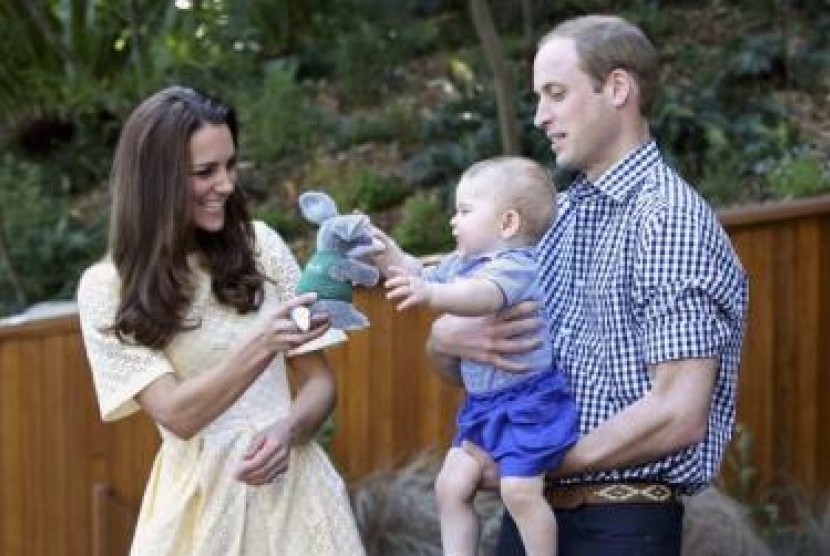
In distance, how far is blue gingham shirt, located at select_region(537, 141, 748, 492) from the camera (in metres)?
3.08

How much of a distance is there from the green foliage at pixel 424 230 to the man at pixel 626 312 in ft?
16.3

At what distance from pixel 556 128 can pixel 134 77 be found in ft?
21.2

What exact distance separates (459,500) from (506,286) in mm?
435

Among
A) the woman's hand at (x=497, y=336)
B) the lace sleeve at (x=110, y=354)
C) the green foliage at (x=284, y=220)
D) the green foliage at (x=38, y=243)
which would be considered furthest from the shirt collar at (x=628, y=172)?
the green foliage at (x=38, y=243)

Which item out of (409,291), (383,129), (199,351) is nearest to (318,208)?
(409,291)

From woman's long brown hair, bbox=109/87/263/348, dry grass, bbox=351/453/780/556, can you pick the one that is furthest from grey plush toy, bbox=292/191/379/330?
dry grass, bbox=351/453/780/556

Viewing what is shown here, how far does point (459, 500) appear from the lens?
3.46 meters

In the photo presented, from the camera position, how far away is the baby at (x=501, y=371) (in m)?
3.25

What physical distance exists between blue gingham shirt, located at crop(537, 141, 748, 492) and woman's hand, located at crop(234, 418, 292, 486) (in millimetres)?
688

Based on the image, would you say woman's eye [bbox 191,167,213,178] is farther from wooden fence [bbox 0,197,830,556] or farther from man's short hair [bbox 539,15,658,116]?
wooden fence [bbox 0,197,830,556]

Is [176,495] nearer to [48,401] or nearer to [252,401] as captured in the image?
[252,401]

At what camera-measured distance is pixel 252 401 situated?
3939 mm

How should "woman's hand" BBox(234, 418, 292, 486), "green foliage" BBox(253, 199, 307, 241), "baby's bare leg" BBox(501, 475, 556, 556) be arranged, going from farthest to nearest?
"green foliage" BBox(253, 199, 307, 241) → "woman's hand" BBox(234, 418, 292, 486) → "baby's bare leg" BBox(501, 475, 556, 556)

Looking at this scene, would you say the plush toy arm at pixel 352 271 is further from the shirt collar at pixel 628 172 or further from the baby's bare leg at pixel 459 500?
the shirt collar at pixel 628 172
